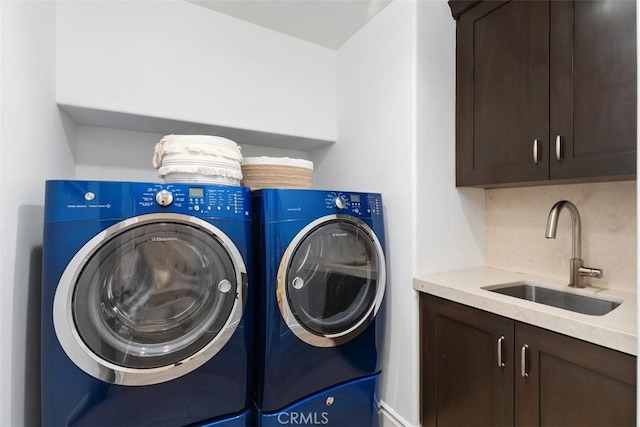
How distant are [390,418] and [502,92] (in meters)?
1.74

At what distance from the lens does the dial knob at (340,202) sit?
1.54 metres

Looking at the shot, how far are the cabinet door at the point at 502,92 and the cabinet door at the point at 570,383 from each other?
706 millimetres

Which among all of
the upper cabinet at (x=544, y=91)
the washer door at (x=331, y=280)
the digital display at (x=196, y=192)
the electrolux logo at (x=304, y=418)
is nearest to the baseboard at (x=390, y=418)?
the electrolux logo at (x=304, y=418)

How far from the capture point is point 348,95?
2.14 metres

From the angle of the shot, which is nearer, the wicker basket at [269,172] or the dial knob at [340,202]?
the dial knob at [340,202]

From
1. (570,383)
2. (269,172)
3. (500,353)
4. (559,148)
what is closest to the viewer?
(570,383)

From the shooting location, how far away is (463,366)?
4.74 ft

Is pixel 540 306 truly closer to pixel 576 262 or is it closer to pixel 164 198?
pixel 576 262

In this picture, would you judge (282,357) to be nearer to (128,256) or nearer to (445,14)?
(128,256)

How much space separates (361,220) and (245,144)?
3.67 ft

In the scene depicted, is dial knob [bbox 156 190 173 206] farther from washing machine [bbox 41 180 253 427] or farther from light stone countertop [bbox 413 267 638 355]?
light stone countertop [bbox 413 267 638 355]

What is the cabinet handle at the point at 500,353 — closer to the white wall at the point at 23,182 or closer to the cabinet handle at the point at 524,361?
the cabinet handle at the point at 524,361

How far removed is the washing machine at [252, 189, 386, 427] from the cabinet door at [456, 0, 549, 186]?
572mm

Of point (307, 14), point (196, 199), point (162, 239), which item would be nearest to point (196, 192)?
point (196, 199)
